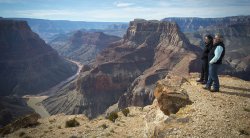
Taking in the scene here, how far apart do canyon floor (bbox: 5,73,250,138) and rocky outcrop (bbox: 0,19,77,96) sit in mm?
93179

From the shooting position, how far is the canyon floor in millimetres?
11250

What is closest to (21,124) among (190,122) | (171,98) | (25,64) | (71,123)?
(71,123)

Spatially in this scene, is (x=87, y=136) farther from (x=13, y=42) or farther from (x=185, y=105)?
(x=13, y=42)

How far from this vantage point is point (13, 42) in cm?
12912

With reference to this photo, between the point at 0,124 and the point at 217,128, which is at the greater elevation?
the point at 217,128

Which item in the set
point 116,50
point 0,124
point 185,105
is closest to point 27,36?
point 116,50

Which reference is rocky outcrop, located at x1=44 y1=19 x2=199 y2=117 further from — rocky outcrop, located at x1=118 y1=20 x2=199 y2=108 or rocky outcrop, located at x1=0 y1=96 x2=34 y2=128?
rocky outcrop, located at x1=0 y1=96 x2=34 y2=128

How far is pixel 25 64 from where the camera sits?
11931 cm

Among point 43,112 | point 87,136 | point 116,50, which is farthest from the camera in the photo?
point 116,50

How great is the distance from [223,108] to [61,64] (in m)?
138

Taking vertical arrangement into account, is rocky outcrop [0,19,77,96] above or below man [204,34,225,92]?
below

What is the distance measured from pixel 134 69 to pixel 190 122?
263 feet

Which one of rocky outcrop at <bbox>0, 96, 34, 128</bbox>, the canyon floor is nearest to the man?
the canyon floor

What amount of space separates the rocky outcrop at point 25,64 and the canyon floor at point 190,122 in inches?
3668
